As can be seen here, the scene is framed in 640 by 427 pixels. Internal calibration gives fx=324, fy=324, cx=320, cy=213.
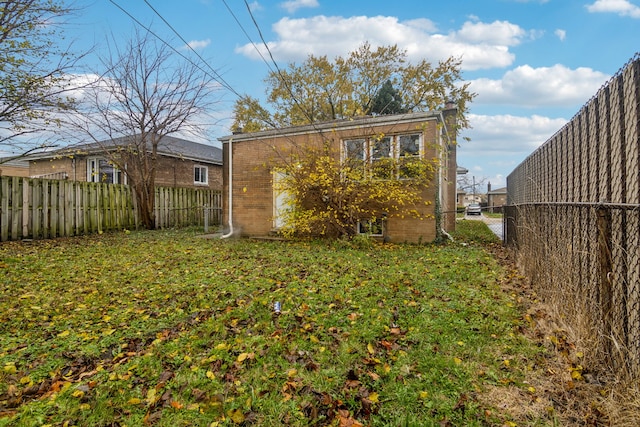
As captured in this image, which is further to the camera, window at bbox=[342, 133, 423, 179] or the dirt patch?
window at bbox=[342, 133, 423, 179]

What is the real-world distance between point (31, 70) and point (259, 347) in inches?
401

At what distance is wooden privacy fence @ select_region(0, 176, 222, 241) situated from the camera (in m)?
9.80

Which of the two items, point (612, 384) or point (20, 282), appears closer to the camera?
point (612, 384)

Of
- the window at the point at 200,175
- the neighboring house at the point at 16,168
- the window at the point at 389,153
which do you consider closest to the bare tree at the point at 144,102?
the window at the point at 200,175

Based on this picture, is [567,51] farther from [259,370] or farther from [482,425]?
[259,370]

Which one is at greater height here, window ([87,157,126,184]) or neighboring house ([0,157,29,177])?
neighboring house ([0,157,29,177])

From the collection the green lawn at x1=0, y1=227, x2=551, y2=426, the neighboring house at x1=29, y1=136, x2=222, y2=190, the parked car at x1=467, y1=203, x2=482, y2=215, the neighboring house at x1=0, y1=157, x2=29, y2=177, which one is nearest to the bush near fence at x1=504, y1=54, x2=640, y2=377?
the green lawn at x1=0, y1=227, x2=551, y2=426

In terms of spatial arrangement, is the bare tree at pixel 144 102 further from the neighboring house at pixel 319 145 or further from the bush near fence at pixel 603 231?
the bush near fence at pixel 603 231

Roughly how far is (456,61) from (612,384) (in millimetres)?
23928

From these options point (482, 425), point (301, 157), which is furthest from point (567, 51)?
point (482, 425)

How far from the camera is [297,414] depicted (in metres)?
2.29

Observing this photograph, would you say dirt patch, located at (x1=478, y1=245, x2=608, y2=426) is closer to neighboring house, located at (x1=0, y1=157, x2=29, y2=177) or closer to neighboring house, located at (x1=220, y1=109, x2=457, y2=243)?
neighboring house, located at (x1=220, y1=109, x2=457, y2=243)

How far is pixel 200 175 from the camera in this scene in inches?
778

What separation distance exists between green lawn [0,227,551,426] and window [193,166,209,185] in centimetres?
1381
